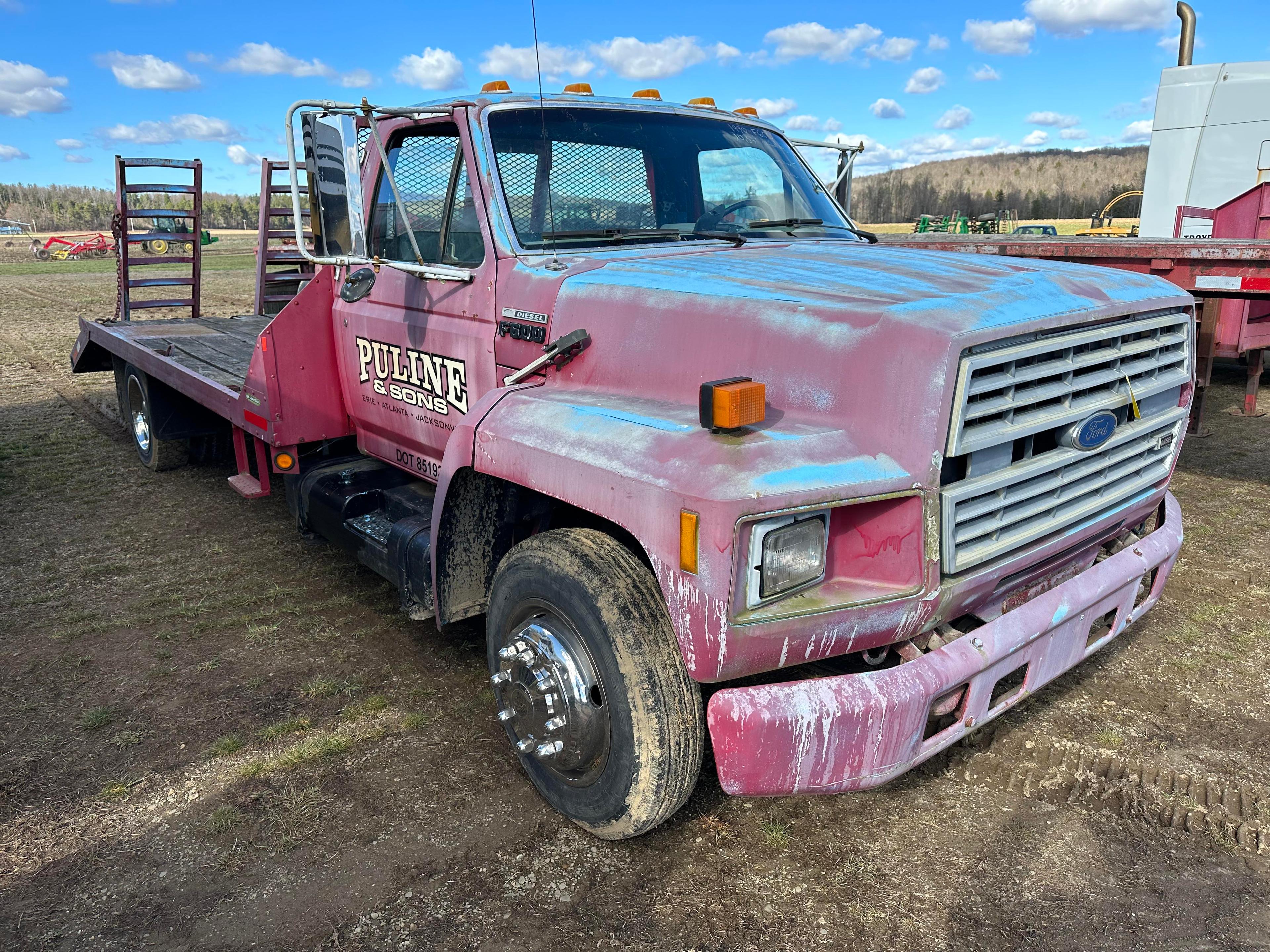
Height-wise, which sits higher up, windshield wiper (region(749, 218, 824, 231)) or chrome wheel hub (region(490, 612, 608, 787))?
windshield wiper (region(749, 218, 824, 231))

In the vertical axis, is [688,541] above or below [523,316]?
below

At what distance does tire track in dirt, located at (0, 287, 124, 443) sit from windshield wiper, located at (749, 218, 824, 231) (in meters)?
6.46

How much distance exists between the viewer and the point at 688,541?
6.79ft

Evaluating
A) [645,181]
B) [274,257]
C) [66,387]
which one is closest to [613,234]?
[645,181]

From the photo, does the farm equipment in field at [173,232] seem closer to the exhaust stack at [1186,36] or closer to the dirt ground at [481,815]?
the dirt ground at [481,815]

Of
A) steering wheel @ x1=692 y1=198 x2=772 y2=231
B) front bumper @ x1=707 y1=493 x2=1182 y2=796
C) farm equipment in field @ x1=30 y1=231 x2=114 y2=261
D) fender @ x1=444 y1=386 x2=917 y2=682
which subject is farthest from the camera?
farm equipment in field @ x1=30 y1=231 x2=114 y2=261

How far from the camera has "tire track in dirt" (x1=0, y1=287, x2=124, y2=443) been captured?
826 cm

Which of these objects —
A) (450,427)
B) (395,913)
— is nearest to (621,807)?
(395,913)

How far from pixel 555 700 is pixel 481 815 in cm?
58

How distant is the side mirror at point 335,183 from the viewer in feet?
11.4

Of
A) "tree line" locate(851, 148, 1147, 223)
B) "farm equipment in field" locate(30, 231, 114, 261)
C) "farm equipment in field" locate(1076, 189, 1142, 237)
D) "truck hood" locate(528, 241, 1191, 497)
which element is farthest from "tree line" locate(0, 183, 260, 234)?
"truck hood" locate(528, 241, 1191, 497)

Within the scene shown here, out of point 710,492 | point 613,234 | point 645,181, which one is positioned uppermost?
point 645,181

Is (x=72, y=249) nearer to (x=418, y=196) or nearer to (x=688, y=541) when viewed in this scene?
(x=418, y=196)

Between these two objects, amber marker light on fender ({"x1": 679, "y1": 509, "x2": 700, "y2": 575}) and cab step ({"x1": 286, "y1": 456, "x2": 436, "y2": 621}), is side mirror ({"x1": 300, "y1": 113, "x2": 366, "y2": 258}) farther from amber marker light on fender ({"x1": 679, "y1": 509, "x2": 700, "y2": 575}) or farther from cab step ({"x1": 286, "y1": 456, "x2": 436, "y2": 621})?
amber marker light on fender ({"x1": 679, "y1": 509, "x2": 700, "y2": 575})
